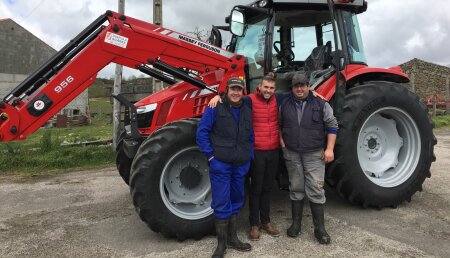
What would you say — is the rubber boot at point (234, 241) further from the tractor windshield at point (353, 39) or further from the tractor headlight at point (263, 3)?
the tractor windshield at point (353, 39)

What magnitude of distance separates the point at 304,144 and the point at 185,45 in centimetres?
173

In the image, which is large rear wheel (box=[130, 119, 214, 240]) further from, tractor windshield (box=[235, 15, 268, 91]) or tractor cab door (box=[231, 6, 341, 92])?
tractor cab door (box=[231, 6, 341, 92])

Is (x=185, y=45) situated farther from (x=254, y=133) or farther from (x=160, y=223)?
(x=160, y=223)

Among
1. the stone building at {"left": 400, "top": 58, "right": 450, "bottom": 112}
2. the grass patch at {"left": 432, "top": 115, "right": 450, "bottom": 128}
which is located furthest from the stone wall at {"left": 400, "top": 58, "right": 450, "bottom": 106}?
the grass patch at {"left": 432, "top": 115, "right": 450, "bottom": 128}

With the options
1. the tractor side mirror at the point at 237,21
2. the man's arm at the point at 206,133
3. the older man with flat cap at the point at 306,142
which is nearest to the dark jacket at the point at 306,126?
the older man with flat cap at the point at 306,142

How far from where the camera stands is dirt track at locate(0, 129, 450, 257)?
3.68 meters

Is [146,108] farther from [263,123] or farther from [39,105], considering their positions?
[263,123]

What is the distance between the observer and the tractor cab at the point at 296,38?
4836mm

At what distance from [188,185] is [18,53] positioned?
24.8m

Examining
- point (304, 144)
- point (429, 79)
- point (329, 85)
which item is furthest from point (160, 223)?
point (429, 79)

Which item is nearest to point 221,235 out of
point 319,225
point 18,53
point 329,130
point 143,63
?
point 319,225

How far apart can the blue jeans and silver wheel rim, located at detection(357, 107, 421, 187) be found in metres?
1.88

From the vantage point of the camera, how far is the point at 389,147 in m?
5.21

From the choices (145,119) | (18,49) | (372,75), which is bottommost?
(145,119)
